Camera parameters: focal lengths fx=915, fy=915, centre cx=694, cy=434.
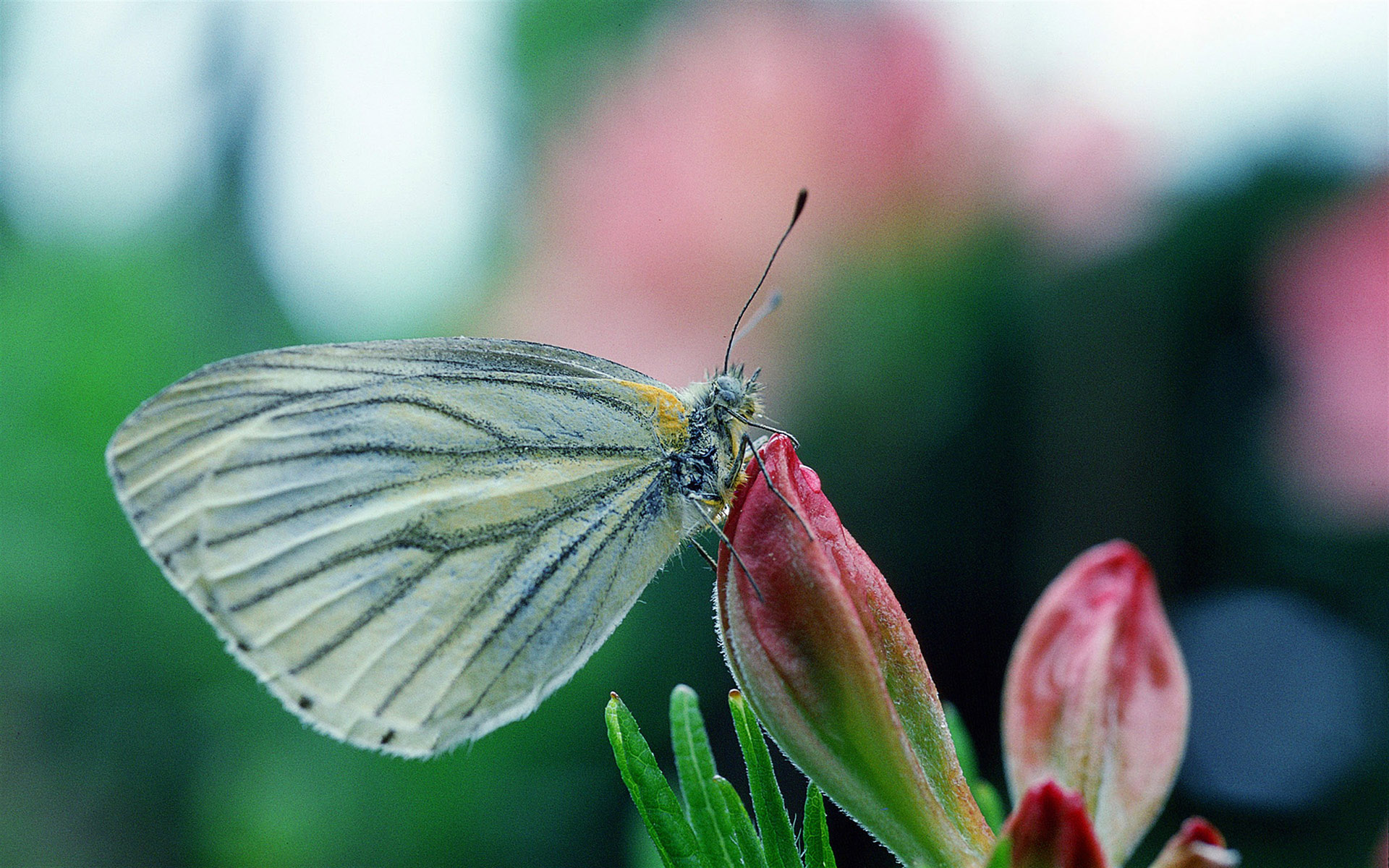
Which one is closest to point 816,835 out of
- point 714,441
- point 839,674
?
point 839,674

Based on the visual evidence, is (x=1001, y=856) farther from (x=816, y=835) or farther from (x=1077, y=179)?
(x=1077, y=179)

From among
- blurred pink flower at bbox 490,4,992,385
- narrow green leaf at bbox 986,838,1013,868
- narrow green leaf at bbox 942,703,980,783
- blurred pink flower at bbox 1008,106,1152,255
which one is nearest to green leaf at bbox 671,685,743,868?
narrow green leaf at bbox 986,838,1013,868

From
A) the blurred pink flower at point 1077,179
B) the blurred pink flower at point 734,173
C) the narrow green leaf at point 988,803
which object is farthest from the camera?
the blurred pink flower at point 734,173

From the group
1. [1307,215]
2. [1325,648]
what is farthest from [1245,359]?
[1325,648]

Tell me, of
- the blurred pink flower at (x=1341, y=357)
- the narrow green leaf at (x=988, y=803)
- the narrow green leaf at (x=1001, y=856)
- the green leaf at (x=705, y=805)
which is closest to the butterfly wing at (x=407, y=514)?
the green leaf at (x=705, y=805)

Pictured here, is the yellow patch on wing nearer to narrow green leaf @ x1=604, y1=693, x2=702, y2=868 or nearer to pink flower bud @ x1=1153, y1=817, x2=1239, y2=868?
narrow green leaf @ x1=604, y1=693, x2=702, y2=868

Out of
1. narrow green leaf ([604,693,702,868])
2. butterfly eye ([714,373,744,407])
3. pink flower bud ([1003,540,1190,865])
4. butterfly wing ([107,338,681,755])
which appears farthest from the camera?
butterfly eye ([714,373,744,407])

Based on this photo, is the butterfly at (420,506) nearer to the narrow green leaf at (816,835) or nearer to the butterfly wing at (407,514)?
the butterfly wing at (407,514)

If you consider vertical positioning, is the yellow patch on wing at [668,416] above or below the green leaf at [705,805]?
above
